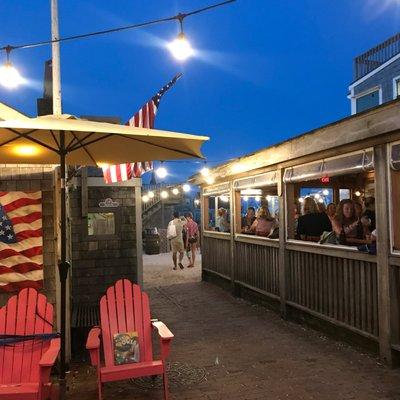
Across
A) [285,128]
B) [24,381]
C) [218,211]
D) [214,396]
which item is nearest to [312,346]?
[214,396]

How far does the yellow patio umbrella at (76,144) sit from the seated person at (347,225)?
8.78 ft

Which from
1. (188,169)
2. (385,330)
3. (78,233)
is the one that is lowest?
(385,330)

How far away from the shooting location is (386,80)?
1484cm

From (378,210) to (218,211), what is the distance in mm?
8103

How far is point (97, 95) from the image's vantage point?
121 metres

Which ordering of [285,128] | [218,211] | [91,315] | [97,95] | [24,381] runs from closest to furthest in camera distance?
1. [24,381]
2. [91,315]
3. [218,211]
4. [97,95]
5. [285,128]

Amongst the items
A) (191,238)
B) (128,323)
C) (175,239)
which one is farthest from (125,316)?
(191,238)

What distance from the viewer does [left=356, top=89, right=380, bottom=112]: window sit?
50.8ft

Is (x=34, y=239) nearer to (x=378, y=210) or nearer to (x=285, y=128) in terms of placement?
(x=378, y=210)

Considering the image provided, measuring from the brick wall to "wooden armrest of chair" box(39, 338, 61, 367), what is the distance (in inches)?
182

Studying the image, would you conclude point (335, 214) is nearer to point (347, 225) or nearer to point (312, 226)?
point (312, 226)

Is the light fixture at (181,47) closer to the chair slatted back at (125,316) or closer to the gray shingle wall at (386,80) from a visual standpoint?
the chair slatted back at (125,316)

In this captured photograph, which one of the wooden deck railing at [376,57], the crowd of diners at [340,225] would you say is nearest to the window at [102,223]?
the crowd of diners at [340,225]

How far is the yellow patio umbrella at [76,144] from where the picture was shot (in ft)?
11.8
